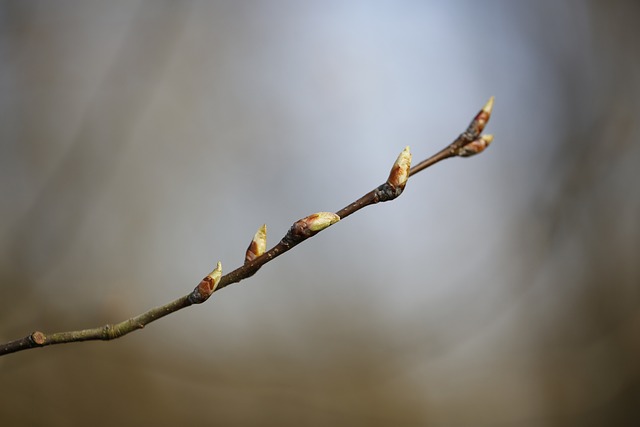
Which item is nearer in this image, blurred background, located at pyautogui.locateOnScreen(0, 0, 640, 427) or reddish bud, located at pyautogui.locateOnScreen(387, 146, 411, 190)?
reddish bud, located at pyautogui.locateOnScreen(387, 146, 411, 190)

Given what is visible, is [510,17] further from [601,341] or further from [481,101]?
[601,341]

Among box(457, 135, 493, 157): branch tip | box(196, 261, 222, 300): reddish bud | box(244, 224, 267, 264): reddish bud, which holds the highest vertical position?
box(457, 135, 493, 157): branch tip

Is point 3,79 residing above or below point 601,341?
above

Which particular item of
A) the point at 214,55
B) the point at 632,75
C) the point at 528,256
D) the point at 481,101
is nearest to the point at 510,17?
the point at 481,101

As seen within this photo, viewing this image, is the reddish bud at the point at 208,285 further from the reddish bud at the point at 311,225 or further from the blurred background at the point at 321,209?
the blurred background at the point at 321,209

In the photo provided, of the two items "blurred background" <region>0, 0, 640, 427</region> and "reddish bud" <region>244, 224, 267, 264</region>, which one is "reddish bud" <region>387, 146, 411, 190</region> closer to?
"reddish bud" <region>244, 224, 267, 264</region>

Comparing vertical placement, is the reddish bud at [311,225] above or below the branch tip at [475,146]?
below

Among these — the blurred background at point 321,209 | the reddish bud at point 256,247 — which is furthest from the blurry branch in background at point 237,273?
the blurred background at point 321,209

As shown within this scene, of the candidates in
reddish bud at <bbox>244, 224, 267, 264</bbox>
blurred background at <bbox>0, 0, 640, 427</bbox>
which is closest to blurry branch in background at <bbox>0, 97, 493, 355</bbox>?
reddish bud at <bbox>244, 224, 267, 264</bbox>

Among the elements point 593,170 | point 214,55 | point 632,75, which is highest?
point 214,55
